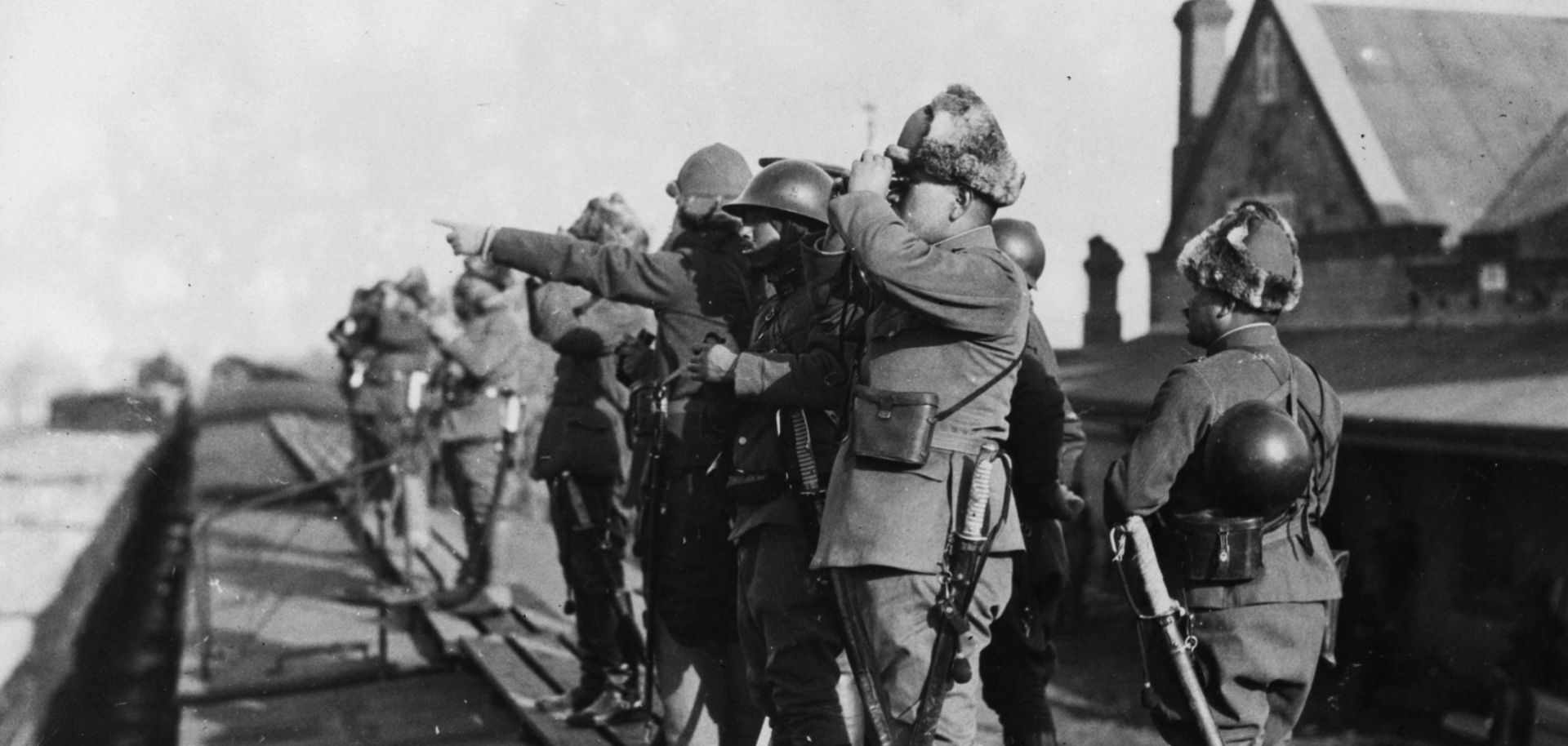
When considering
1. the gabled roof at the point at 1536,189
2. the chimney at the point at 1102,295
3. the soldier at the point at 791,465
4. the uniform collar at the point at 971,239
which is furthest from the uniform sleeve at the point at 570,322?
the gabled roof at the point at 1536,189

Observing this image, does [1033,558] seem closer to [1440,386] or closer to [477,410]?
[1440,386]

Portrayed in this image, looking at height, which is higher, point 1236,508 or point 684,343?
point 684,343

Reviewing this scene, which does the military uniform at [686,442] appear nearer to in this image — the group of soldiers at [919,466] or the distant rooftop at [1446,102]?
the group of soldiers at [919,466]

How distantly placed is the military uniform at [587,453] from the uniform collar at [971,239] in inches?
122

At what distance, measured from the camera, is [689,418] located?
4598 millimetres

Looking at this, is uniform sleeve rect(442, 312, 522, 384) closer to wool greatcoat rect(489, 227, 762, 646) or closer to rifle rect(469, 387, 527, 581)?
rifle rect(469, 387, 527, 581)

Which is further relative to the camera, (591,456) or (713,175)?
(591,456)

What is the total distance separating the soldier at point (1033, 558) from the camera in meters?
4.52

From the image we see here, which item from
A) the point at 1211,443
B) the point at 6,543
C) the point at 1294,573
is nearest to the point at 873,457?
the point at 1211,443

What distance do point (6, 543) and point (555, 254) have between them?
946cm

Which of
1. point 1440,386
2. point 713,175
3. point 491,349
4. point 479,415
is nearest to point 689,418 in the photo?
point 713,175

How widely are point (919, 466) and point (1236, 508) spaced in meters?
0.86

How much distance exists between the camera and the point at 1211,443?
3432 mm

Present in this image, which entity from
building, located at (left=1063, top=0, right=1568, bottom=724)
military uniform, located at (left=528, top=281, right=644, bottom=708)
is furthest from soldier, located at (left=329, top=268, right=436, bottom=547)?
building, located at (left=1063, top=0, right=1568, bottom=724)
